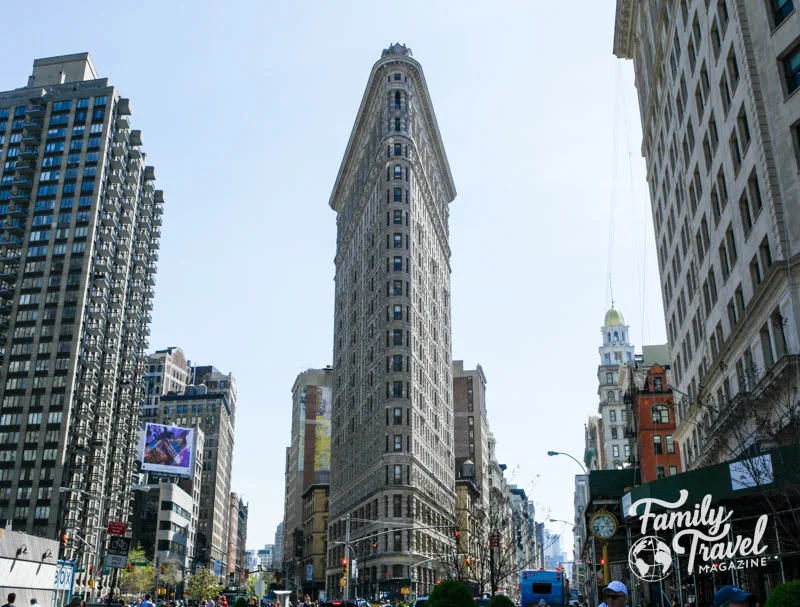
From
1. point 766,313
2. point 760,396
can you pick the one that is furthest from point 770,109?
point 760,396

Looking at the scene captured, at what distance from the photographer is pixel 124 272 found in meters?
129

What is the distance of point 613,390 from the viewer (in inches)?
6029

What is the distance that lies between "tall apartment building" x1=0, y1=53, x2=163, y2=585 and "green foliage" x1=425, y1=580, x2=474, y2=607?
101 metres

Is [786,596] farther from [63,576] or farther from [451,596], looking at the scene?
[63,576]

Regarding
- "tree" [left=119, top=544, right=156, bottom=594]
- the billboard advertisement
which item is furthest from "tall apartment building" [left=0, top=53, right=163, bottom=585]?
"tree" [left=119, top=544, right=156, bottom=594]

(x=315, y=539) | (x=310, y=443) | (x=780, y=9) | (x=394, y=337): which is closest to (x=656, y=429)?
(x=394, y=337)

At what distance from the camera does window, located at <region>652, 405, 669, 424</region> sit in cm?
7588

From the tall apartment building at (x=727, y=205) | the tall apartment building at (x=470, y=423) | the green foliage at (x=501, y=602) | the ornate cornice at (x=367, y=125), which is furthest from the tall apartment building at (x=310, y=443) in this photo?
the green foliage at (x=501, y=602)

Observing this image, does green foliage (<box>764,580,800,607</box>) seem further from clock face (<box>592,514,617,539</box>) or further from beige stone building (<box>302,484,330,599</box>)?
beige stone building (<box>302,484,330,599</box>)

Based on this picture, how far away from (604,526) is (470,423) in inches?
5436

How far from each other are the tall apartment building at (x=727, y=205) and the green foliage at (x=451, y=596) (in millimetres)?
17035

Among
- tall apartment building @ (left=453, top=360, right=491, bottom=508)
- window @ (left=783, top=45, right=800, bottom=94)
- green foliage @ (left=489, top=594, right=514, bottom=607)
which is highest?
tall apartment building @ (left=453, top=360, right=491, bottom=508)

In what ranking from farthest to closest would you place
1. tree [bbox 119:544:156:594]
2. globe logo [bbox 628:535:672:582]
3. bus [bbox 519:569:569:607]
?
tree [bbox 119:544:156:594] < bus [bbox 519:569:569:607] < globe logo [bbox 628:535:672:582]

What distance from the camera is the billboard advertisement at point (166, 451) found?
141 metres
